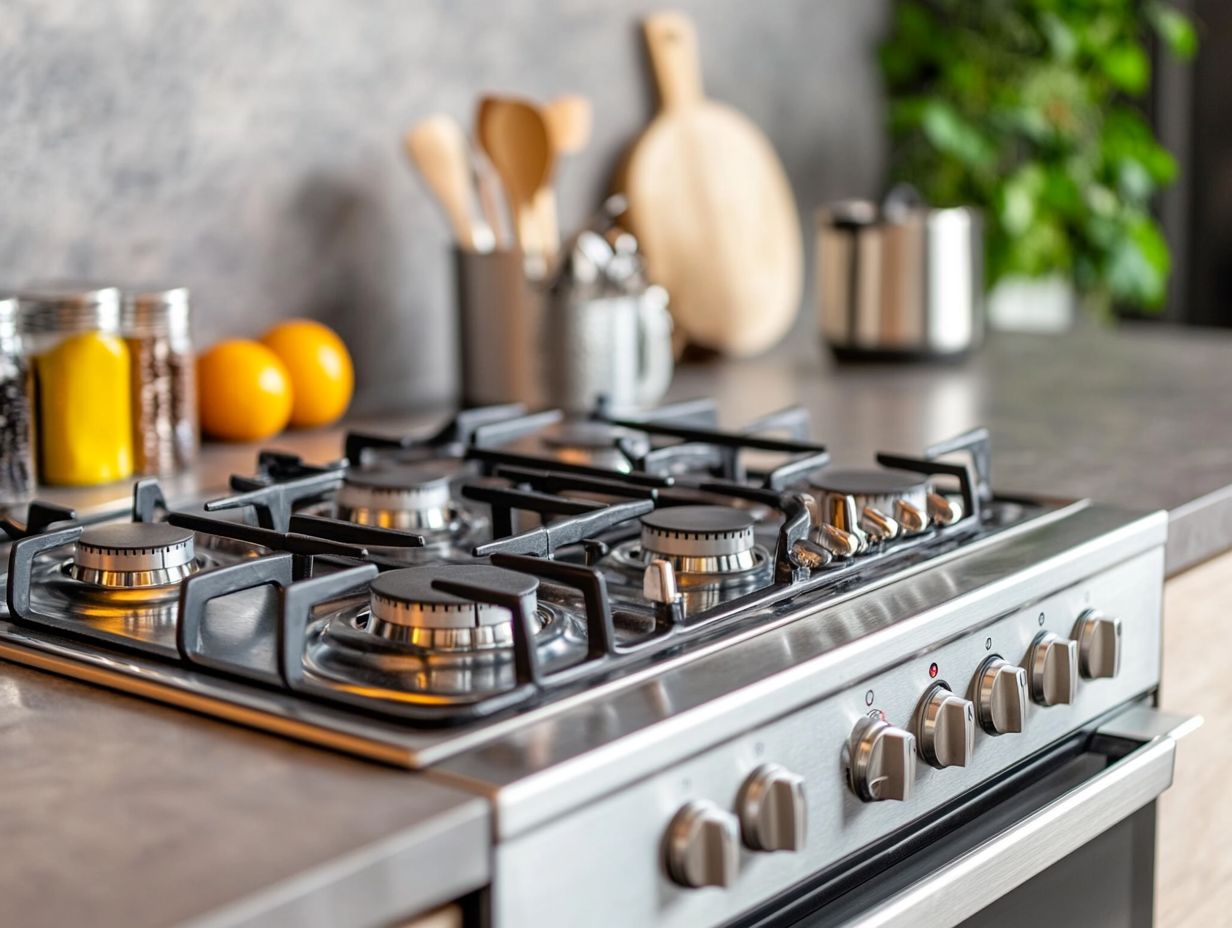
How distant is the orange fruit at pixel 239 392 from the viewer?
5.09 ft

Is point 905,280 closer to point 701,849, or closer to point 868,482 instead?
point 868,482

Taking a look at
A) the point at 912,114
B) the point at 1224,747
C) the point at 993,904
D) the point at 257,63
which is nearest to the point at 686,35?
the point at 912,114

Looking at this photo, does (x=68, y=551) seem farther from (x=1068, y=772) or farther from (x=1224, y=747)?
(x=1224, y=747)

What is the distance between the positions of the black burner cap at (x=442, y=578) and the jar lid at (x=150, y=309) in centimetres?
59

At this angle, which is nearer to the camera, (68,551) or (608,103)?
(68,551)

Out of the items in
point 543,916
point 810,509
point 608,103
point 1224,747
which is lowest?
point 1224,747

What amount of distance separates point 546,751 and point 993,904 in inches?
17.2

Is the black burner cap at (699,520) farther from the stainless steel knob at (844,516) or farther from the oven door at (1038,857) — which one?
the oven door at (1038,857)

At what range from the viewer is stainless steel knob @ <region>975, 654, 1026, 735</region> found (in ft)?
3.40

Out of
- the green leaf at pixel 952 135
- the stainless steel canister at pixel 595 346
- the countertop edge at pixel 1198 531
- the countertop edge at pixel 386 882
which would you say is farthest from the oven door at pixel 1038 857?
the green leaf at pixel 952 135

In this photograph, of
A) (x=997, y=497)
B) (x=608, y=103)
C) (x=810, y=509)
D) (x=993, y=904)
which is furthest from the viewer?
(x=608, y=103)

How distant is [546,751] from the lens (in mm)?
763

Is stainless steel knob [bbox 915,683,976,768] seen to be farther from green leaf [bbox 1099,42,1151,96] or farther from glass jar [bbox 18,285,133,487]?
green leaf [bbox 1099,42,1151,96]

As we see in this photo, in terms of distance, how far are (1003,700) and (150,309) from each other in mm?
805
